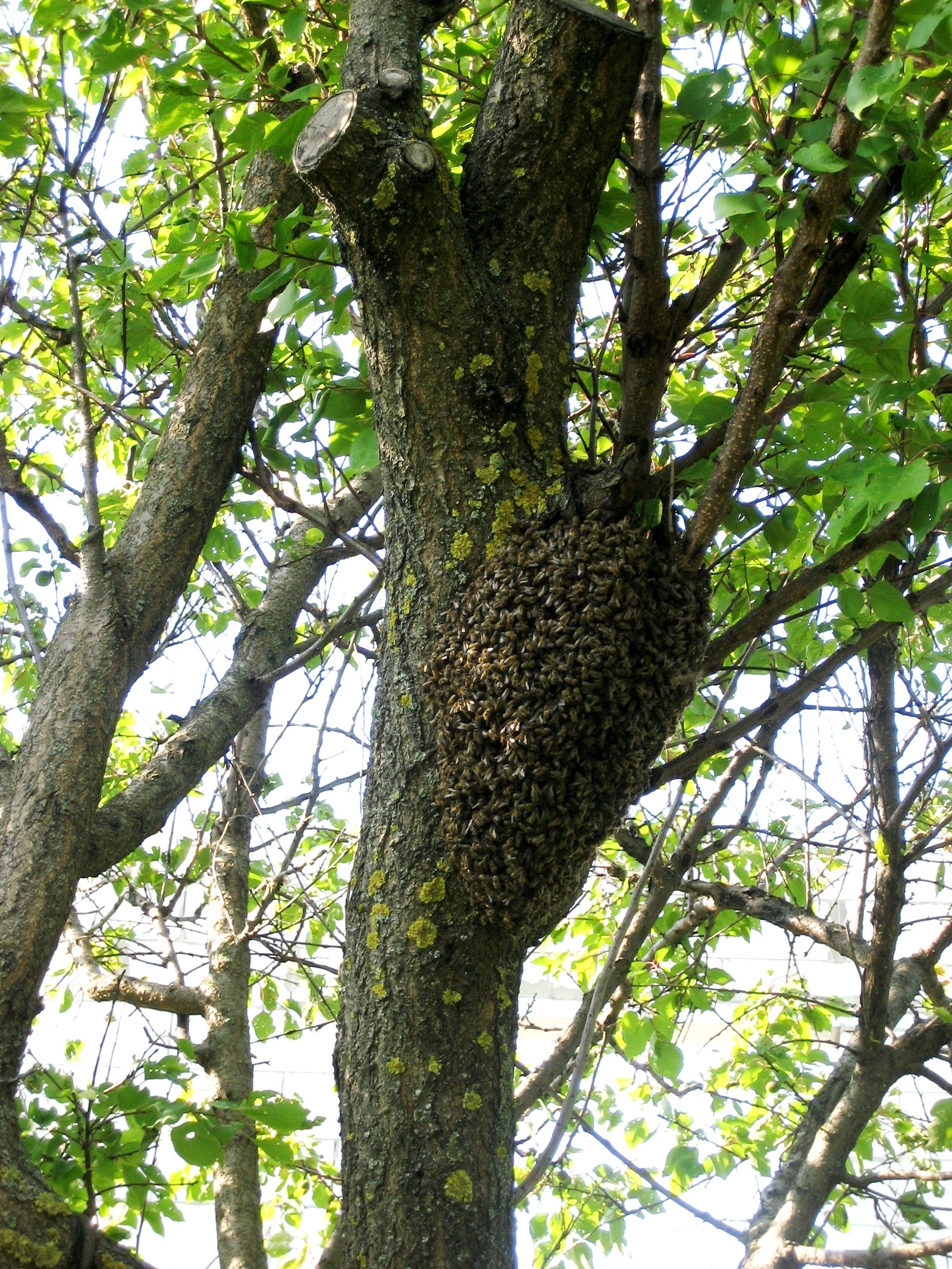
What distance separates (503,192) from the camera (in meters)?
2.05

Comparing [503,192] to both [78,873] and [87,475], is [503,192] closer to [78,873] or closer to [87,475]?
[87,475]

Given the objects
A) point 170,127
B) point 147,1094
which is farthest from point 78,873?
point 170,127

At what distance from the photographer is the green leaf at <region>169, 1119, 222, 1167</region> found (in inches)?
84.0

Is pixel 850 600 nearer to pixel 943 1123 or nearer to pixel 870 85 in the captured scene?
pixel 870 85

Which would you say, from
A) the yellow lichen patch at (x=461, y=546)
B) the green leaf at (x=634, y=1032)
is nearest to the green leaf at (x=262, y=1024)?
the green leaf at (x=634, y=1032)

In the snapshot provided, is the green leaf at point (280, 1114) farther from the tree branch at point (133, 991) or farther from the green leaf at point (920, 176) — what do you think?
the green leaf at point (920, 176)

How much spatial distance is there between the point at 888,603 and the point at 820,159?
938 mm

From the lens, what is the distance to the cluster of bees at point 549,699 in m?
1.69

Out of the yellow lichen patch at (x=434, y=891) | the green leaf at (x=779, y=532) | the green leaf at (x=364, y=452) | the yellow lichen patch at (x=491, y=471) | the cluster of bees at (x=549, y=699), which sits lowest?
the yellow lichen patch at (x=434, y=891)

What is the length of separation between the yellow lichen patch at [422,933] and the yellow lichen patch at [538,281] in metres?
1.19

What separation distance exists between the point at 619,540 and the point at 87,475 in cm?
153

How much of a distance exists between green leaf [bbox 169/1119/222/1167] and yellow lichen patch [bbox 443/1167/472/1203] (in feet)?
2.60

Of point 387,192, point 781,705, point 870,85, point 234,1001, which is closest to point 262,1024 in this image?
point 234,1001

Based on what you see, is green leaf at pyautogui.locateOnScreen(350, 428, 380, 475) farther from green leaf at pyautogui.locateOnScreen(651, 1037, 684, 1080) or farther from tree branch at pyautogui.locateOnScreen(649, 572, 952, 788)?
green leaf at pyautogui.locateOnScreen(651, 1037, 684, 1080)
